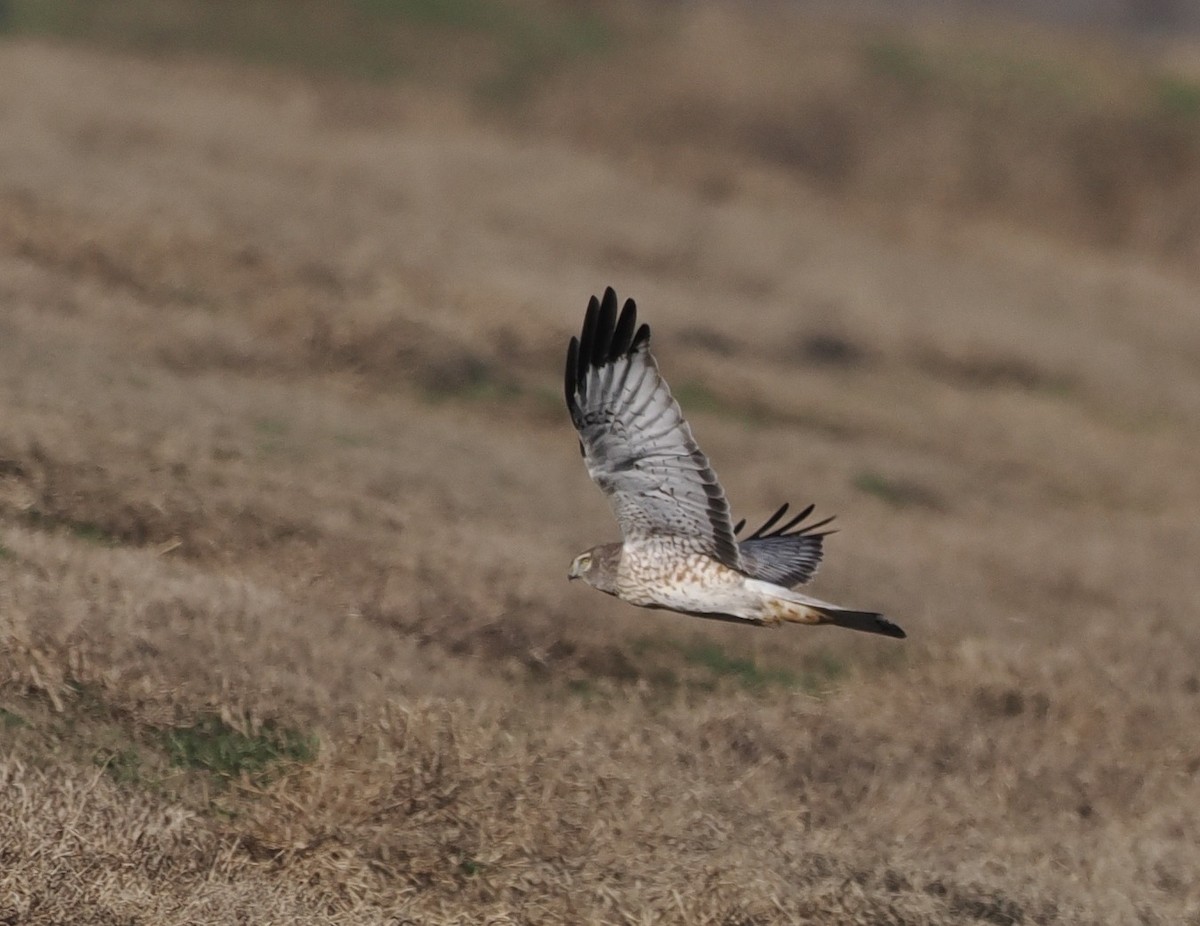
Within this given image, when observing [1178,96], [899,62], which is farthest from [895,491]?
[1178,96]

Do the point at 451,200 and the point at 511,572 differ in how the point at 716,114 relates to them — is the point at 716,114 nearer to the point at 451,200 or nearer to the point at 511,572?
the point at 451,200

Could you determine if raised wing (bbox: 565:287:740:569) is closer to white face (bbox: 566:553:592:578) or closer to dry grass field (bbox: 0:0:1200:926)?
white face (bbox: 566:553:592:578)

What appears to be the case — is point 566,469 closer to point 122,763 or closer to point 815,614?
point 815,614

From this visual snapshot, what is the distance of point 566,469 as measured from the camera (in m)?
16.0

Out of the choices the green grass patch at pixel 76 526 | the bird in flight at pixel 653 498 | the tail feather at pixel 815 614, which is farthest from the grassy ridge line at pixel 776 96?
the tail feather at pixel 815 614

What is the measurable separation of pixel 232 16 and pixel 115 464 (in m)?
20.2

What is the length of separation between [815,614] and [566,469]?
25.3 feet

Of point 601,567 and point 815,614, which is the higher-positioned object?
point 815,614

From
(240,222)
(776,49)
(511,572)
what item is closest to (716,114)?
(776,49)

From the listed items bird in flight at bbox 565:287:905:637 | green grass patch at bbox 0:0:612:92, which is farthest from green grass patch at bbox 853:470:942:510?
green grass patch at bbox 0:0:612:92

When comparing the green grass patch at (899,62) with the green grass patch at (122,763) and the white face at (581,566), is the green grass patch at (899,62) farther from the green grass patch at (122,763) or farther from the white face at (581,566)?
the green grass patch at (122,763)

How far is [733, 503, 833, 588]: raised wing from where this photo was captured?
30.0ft

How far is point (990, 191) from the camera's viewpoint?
29297mm

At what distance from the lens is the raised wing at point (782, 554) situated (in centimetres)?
916
